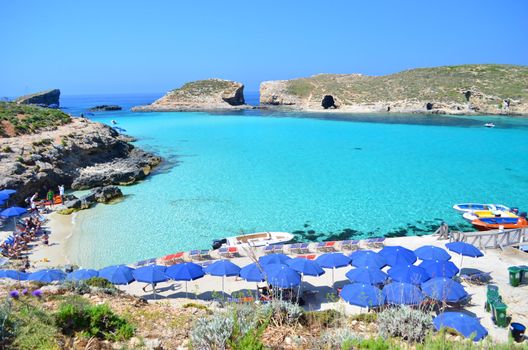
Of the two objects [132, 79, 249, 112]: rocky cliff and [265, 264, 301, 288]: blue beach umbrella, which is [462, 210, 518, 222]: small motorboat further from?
[132, 79, 249, 112]: rocky cliff

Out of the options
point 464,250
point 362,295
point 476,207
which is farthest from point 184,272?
point 476,207

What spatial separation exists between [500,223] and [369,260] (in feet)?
39.8

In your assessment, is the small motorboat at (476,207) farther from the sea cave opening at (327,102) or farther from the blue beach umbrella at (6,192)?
the sea cave opening at (327,102)

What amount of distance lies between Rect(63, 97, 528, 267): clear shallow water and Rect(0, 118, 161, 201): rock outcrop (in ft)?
9.48

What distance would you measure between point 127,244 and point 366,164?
90.0 ft

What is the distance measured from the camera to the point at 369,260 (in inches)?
556

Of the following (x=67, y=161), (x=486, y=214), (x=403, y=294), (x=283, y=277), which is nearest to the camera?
(x=403, y=294)

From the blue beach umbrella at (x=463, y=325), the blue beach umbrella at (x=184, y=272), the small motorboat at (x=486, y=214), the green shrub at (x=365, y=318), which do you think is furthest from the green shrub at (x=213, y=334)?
the small motorboat at (x=486, y=214)

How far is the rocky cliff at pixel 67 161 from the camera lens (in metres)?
28.5

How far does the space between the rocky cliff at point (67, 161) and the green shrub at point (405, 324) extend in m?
27.3

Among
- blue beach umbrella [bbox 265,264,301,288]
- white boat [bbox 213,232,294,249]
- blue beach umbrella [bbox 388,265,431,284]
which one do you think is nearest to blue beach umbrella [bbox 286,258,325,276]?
blue beach umbrella [bbox 265,264,301,288]

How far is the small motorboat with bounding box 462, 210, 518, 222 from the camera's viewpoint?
2248cm

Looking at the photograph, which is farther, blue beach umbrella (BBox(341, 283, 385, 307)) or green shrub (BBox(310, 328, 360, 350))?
blue beach umbrella (BBox(341, 283, 385, 307))

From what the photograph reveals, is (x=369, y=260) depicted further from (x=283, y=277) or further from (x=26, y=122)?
(x=26, y=122)
